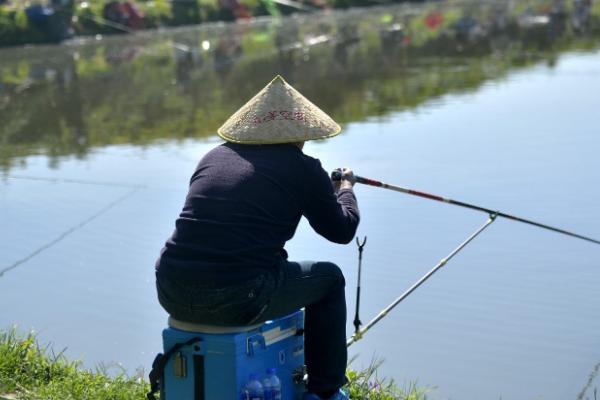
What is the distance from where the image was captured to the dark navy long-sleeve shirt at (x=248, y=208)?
4023mm

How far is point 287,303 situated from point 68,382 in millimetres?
973

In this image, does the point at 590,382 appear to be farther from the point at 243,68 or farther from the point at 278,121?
the point at 243,68

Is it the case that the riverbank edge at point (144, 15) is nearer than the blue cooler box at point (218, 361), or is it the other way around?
the blue cooler box at point (218, 361)

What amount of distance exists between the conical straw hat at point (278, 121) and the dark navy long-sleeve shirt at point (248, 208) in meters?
0.04

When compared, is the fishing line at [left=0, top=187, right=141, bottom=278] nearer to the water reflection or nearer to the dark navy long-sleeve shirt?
the water reflection

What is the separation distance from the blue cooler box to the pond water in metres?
1.13

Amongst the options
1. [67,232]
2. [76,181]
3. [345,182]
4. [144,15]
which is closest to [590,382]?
[345,182]

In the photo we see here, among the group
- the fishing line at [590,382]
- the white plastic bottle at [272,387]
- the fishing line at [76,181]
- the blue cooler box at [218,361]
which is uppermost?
the blue cooler box at [218,361]

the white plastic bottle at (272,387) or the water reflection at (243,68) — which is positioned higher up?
the white plastic bottle at (272,387)

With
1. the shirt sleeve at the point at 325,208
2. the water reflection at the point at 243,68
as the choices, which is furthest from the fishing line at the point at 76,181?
the shirt sleeve at the point at 325,208

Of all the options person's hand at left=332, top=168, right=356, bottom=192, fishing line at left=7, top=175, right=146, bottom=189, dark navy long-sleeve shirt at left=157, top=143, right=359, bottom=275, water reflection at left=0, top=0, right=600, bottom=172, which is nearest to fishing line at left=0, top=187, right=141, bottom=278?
fishing line at left=7, top=175, right=146, bottom=189

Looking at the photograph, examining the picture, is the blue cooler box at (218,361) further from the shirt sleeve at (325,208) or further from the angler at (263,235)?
the shirt sleeve at (325,208)

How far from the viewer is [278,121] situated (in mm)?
4254

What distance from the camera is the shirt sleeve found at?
413 centimetres
